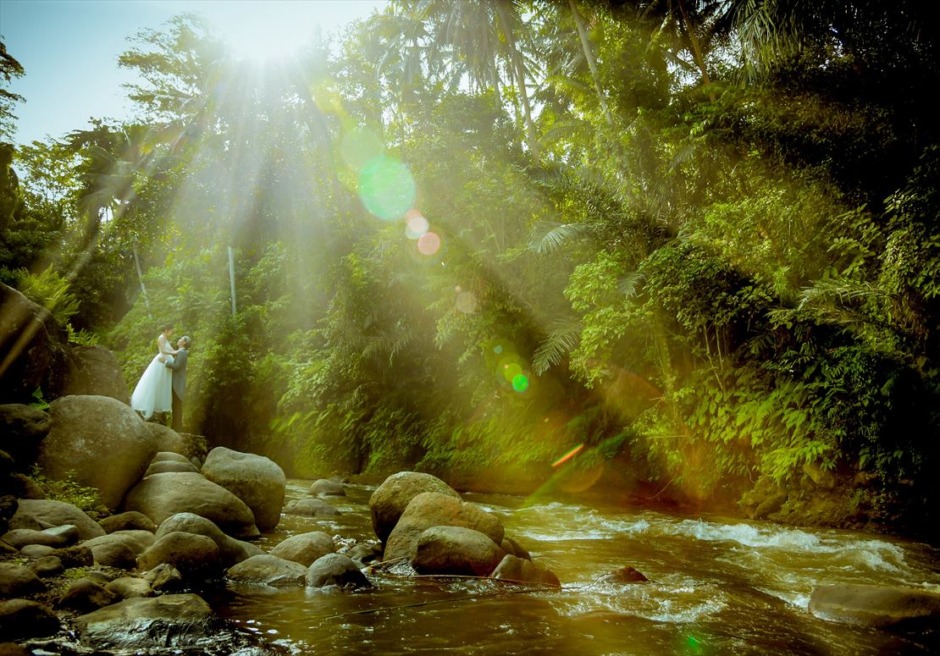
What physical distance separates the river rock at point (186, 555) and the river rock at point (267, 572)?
0.18 meters

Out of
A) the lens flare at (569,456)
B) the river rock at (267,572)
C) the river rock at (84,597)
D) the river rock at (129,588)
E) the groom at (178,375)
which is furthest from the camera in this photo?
the lens flare at (569,456)

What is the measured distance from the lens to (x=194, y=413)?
21484mm

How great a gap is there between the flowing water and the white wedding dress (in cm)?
473

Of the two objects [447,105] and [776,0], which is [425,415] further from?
[776,0]

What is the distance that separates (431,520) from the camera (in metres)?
5.65

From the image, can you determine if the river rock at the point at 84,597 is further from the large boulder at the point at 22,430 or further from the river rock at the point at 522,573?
the large boulder at the point at 22,430

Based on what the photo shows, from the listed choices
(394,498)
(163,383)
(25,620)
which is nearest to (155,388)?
(163,383)

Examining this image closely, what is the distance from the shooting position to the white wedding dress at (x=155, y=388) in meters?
9.81

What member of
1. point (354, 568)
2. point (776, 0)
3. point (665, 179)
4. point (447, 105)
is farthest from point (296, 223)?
point (354, 568)

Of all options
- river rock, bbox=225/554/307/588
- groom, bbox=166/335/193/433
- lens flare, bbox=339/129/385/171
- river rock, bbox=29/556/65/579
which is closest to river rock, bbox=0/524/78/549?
river rock, bbox=29/556/65/579

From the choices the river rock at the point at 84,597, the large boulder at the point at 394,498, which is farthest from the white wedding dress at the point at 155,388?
the river rock at the point at 84,597

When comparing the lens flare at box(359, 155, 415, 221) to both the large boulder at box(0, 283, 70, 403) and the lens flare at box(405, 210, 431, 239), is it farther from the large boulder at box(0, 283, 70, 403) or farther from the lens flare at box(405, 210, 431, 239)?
the large boulder at box(0, 283, 70, 403)

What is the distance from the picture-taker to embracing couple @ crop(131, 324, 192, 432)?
32.3 feet

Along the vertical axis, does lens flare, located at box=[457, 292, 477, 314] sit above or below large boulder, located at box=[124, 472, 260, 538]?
above
